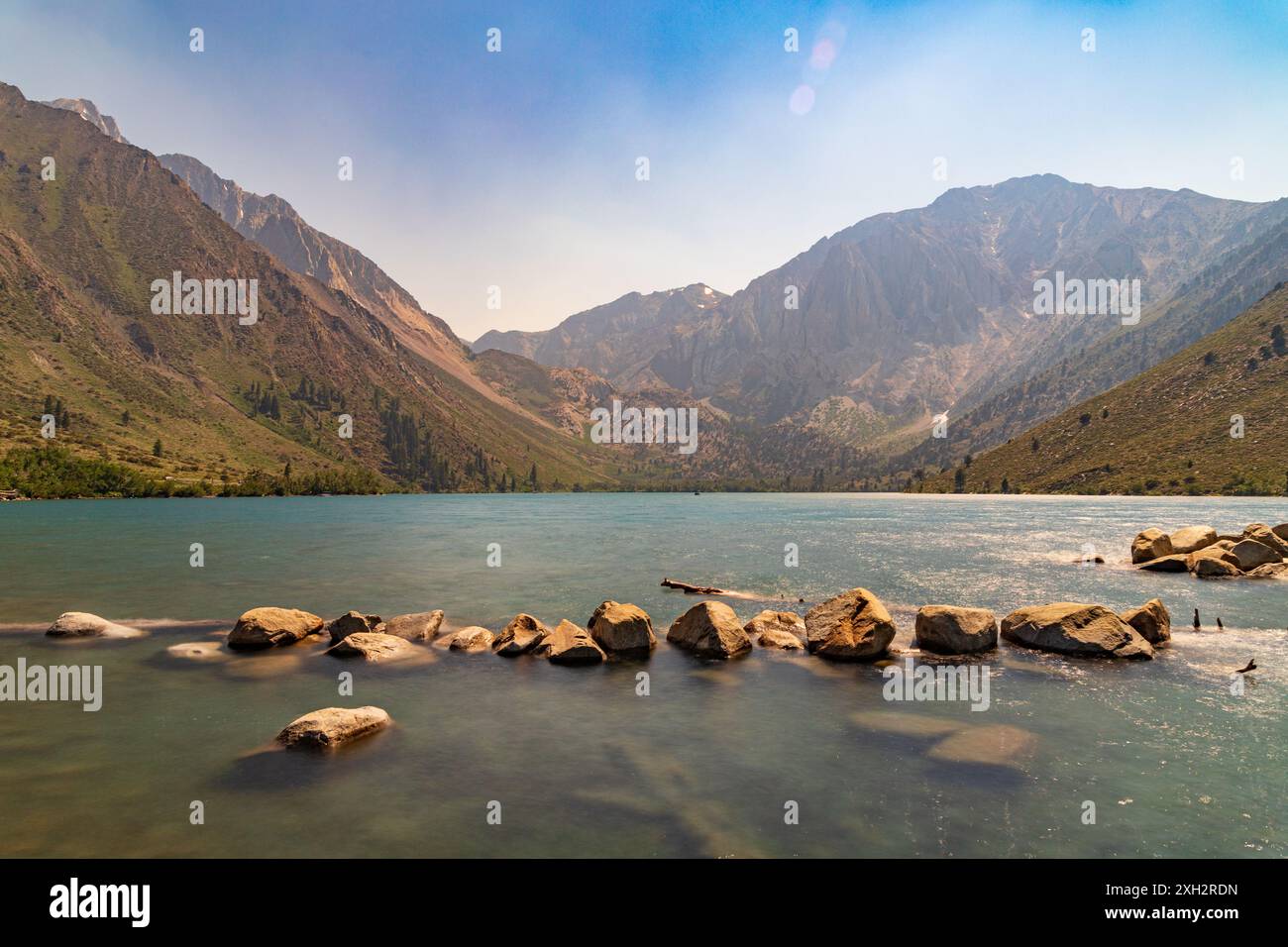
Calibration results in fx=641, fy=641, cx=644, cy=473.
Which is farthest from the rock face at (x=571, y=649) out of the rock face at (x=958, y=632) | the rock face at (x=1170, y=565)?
the rock face at (x=1170, y=565)

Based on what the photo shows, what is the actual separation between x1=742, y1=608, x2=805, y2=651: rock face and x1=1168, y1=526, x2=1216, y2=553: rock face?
5217 centimetres

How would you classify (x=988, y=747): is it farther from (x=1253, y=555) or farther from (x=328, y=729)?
(x=1253, y=555)

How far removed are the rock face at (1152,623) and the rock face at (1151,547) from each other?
1450 inches

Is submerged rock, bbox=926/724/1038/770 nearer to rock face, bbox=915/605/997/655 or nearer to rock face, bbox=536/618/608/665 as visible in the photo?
rock face, bbox=915/605/997/655

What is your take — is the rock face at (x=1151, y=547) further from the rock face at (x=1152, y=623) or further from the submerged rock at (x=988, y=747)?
the submerged rock at (x=988, y=747)

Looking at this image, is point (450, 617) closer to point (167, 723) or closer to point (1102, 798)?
point (167, 723)

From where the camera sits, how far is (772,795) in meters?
18.5

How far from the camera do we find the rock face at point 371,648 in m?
33.8

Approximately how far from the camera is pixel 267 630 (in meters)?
35.6

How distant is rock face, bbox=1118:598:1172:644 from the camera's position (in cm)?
3641

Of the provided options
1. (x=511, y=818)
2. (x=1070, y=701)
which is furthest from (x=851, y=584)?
(x=511, y=818)

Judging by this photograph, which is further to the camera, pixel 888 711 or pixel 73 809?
pixel 888 711
